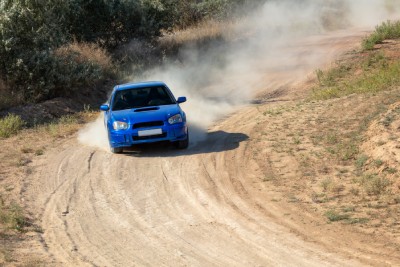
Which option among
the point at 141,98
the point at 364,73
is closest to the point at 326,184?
the point at 141,98

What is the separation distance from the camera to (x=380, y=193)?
1061 cm

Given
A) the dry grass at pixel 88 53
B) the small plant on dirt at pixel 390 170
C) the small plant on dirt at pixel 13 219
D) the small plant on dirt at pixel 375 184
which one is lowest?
the small plant on dirt at pixel 375 184

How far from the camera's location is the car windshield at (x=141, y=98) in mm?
15148

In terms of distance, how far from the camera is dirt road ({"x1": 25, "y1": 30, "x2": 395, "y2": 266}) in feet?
27.6

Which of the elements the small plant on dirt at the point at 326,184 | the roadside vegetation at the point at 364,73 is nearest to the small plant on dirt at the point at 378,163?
the small plant on dirt at the point at 326,184

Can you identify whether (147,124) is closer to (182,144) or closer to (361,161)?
(182,144)

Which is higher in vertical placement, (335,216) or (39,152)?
(39,152)

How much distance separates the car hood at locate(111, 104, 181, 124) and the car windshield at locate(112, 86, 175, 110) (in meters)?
0.31

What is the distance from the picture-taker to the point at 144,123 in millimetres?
14180

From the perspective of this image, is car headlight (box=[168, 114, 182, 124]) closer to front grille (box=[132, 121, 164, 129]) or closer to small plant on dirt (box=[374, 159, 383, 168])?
Result: front grille (box=[132, 121, 164, 129])

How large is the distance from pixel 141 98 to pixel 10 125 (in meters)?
4.18

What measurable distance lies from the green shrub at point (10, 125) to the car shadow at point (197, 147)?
3.93 metres

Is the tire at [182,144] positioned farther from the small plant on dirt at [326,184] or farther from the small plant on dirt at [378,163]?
the small plant on dirt at [378,163]

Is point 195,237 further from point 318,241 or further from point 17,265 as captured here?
point 17,265
